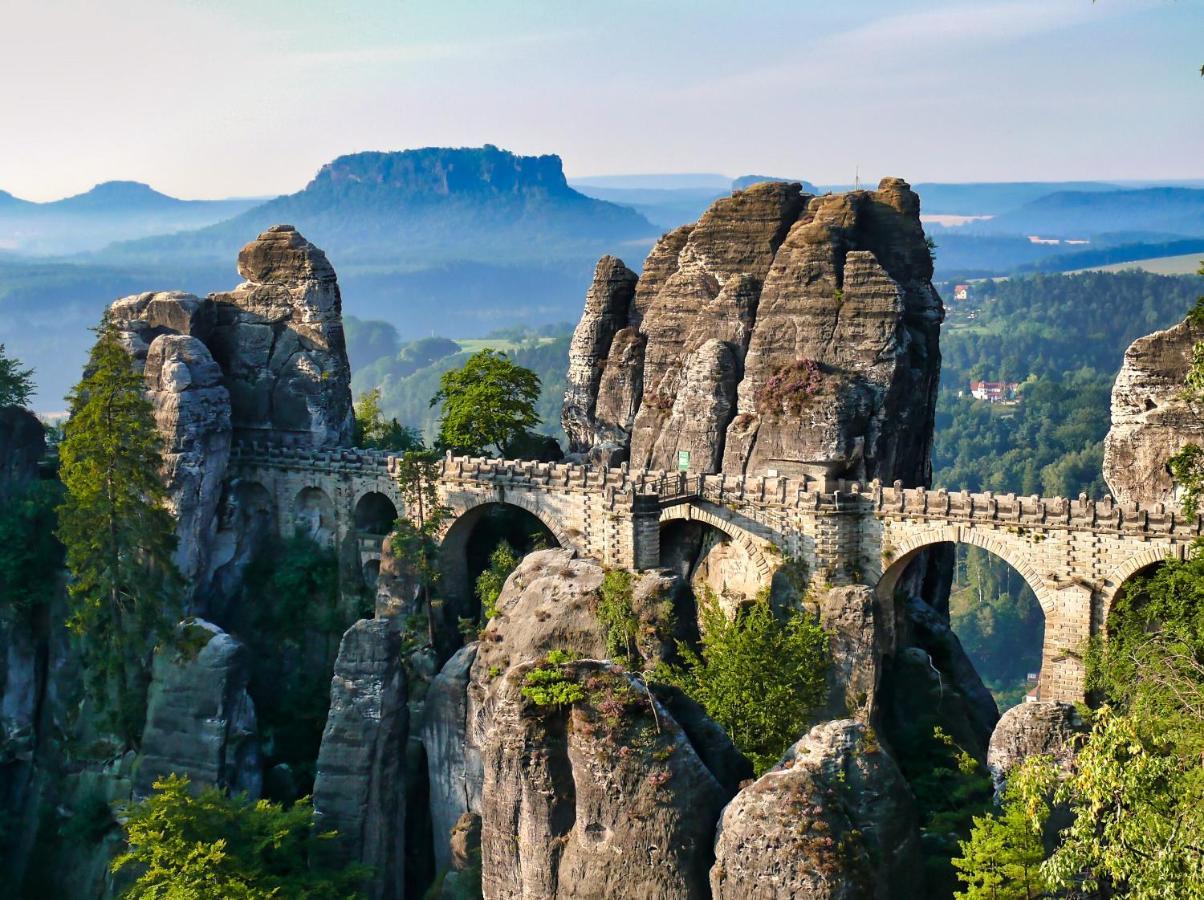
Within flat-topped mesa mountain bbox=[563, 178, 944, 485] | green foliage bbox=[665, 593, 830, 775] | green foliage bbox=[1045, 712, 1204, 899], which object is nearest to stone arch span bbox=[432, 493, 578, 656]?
flat-topped mesa mountain bbox=[563, 178, 944, 485]

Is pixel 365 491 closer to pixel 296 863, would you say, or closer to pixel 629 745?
pixel 296 863

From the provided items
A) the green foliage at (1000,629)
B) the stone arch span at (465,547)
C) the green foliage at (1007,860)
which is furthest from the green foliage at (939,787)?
the green foliage at (1000,629)

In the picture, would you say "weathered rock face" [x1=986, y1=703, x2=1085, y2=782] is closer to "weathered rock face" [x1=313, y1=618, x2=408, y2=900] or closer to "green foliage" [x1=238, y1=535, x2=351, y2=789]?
"weathered rock face" [x1=313, y1=618, x2=408, y2=900]

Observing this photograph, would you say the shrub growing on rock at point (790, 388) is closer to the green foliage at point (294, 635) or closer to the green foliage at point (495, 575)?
the green foliage at point (495, 575)

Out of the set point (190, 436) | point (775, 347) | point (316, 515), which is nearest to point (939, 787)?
point (775, 347)

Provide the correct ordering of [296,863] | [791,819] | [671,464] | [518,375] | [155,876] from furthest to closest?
[518,375], [671,464], [296,863], [155,876], [791,819]

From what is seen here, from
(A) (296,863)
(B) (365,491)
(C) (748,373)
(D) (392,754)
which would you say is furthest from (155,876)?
(C) (748,373)

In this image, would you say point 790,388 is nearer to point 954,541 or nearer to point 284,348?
point 954,541
